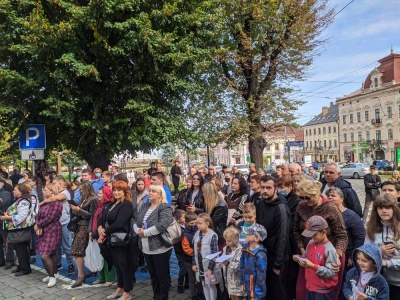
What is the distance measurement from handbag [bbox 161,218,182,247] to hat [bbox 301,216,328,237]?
6.98 ft

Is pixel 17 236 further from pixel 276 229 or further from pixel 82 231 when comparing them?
pixel 276 229

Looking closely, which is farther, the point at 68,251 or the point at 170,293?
the point at 68,251

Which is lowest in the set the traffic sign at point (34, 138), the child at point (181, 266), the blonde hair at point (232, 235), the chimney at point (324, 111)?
the child at point (181, 266)

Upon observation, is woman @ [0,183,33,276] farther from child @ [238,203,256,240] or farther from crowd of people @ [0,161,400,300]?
child @ [238,203,256,240]

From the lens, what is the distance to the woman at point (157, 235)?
4.81 m

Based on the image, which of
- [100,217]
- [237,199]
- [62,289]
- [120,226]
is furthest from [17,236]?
[237,199]

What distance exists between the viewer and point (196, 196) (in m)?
6.23

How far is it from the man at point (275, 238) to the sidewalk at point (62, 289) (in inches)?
73.1

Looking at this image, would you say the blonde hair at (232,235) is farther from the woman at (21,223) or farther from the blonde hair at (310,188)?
the woman at (21,223)

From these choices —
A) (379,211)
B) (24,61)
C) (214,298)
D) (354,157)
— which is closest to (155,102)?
(24,61)

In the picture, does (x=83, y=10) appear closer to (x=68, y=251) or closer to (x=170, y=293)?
(x=68, y=251)

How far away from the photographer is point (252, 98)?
15953mm

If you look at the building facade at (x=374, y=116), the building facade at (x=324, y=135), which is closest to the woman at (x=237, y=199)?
the building facade at (x=374, y=116)

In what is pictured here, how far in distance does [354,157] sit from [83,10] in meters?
67.2
